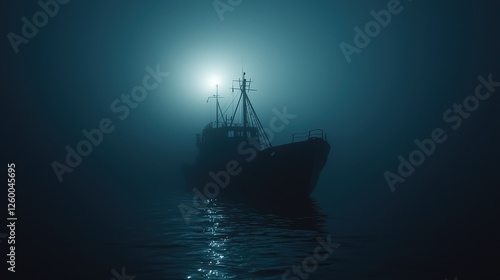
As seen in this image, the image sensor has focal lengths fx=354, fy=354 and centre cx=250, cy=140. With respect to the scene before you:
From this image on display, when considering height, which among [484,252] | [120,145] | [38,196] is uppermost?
[120,145]

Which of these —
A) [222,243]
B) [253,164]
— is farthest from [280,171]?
[222,243]

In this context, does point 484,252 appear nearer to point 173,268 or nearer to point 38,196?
point 173,268

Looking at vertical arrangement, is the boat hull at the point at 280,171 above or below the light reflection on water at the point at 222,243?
above

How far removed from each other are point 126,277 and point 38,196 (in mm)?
26426

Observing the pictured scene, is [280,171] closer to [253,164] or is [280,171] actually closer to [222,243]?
[253,164]

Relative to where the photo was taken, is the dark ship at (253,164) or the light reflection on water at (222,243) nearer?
the light reflection on water at (222,243)

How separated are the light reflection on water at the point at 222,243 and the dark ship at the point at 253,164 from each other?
648 centimetres

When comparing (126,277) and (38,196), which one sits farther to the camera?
(38,196)

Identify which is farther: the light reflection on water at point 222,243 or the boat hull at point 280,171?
the boat hull at point 280,171

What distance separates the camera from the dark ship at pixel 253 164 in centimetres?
2967

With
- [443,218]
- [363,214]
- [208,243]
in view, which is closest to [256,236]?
[208,243]

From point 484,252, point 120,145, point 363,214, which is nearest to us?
point 484,252

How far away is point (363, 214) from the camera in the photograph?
82.2ft

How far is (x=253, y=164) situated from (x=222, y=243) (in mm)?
18374
